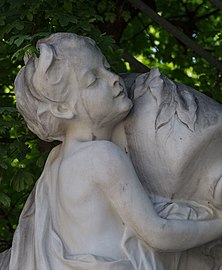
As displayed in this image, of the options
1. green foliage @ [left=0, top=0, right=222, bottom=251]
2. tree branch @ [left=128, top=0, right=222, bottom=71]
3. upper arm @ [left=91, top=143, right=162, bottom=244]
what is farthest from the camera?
tree branch @ [left=128, top=0, right=222, bottom=71]

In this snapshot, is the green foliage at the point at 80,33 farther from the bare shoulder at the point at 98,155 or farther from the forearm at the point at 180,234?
the forearm at the point at 180,234

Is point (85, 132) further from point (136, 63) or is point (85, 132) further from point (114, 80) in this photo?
point (136, 63)

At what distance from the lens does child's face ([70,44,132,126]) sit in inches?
193

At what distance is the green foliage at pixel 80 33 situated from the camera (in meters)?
5.73

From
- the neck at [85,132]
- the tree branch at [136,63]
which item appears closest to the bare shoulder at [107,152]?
the neck at [85,132]

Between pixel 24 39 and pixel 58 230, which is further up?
pixel 24 39

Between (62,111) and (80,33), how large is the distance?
1042 mm

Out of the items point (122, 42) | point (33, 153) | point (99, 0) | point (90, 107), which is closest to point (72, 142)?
point (90, 107)

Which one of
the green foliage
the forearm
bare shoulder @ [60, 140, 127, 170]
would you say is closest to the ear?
bare shoulder @ [60, 140, 127, 170]

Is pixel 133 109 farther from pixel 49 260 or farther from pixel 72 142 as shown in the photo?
pixel 49 260

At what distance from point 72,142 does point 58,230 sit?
400 mm

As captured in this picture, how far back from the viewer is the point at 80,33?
231 inches

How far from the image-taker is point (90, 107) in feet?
16.1

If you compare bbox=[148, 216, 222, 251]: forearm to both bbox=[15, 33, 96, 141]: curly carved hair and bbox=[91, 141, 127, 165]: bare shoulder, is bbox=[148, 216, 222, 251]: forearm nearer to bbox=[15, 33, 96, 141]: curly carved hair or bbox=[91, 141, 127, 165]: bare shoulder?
bbox=[91, 141, 127, 165]: bare shoulder
